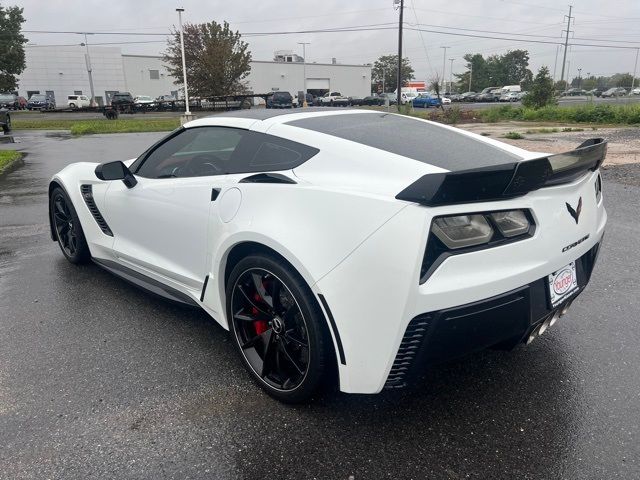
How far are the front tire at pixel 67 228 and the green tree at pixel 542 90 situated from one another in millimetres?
28986

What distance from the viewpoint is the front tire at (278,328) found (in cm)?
228

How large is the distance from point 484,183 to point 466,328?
59 centimetres

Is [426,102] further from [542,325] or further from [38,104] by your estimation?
[542,325]

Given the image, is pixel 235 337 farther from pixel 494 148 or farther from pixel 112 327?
pixel 494 148

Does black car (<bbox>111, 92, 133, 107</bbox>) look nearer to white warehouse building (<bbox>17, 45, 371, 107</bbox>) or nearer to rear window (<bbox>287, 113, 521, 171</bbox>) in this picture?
white warehouse building (<bbox>17, 45, 371, 107</bbox>)

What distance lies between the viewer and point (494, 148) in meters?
3.00

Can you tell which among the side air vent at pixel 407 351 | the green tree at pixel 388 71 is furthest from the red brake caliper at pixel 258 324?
the green tree at pixel 388 71

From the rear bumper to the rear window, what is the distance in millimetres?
684

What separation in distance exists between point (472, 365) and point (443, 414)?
1.75ft

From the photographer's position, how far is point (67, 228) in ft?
15.2

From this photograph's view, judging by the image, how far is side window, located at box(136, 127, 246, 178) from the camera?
311cm

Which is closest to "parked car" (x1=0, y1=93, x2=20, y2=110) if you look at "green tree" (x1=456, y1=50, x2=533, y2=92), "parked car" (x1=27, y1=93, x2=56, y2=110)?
"parked car" (x1=27, y1=93, x2=56, y2=110)

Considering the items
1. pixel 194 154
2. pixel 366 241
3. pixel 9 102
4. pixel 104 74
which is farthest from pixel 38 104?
pixel 366 241

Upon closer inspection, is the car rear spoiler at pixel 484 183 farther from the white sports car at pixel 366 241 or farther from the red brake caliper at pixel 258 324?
the red brake caliper at pixel 258 324
